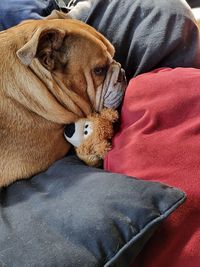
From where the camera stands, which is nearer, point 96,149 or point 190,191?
point 190,191

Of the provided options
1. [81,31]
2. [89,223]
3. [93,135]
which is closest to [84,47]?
[81,31]

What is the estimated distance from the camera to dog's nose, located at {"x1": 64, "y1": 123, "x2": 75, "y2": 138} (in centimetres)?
115

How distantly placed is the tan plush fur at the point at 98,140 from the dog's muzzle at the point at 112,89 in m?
0.04

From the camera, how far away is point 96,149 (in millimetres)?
1063

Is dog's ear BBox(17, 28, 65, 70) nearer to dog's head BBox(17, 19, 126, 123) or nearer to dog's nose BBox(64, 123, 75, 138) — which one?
dog's head BBox(17, 19, 126, 123)

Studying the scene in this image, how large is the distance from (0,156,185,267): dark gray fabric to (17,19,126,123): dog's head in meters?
0.33

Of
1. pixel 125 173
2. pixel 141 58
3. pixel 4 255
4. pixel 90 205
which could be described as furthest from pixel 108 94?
pixel 4 255

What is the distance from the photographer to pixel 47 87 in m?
1.12

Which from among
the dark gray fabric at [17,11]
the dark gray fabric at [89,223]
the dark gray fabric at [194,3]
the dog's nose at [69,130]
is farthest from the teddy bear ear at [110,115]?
the dark gray fabric at [194,3]

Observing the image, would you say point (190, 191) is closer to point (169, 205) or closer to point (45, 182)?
point (169, 205)

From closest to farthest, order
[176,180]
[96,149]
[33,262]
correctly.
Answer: [33,262], [176,180], [96,149]

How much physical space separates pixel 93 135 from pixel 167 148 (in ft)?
0.84

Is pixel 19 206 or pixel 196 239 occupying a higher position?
pixel 196 239

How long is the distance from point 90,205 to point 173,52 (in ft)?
2.02
